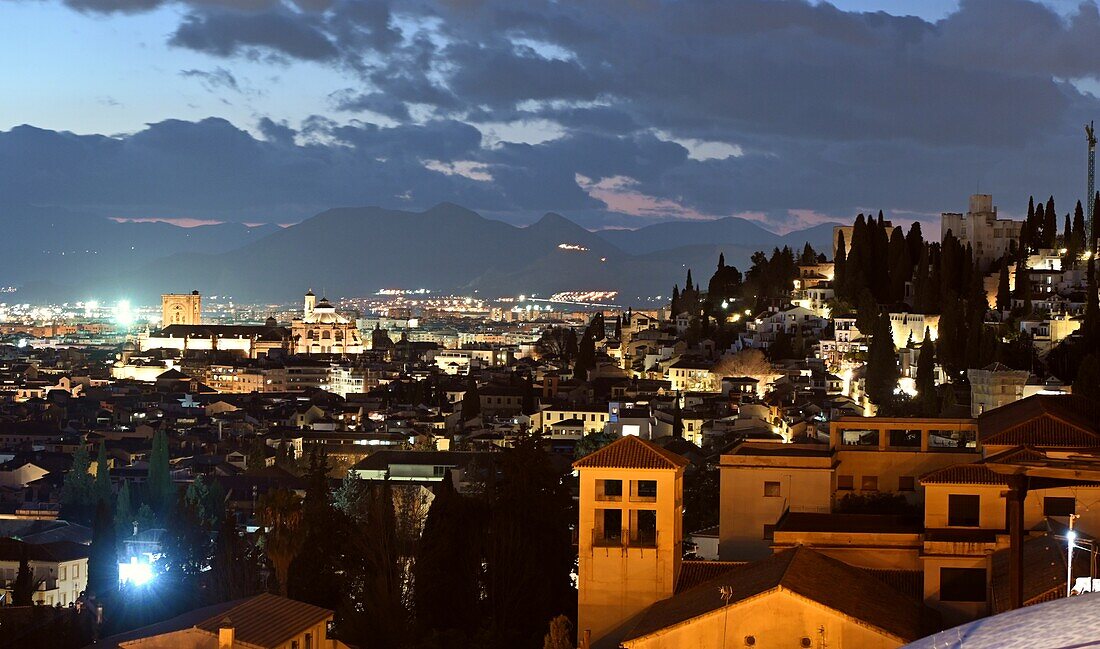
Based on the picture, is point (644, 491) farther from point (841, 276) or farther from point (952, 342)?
point (841, 276)

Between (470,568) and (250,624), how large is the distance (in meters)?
5.04

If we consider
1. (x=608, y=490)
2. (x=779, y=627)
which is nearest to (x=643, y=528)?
(x=608, y=490)

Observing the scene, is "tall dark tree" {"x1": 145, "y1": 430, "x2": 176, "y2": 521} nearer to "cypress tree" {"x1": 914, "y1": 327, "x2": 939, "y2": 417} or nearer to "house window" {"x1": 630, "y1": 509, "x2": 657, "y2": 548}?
"cypress tree" {"x1": 914, "y1": 327, "x2": 939, "y2": 417}

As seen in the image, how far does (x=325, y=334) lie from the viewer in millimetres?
123312

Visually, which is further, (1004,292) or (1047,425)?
(1004,292)

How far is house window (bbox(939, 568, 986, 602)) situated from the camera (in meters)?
15.0

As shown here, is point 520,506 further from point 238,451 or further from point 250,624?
point 238,451

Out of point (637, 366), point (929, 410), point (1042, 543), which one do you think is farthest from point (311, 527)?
point (637, 366)

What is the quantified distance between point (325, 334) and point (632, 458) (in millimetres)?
108591

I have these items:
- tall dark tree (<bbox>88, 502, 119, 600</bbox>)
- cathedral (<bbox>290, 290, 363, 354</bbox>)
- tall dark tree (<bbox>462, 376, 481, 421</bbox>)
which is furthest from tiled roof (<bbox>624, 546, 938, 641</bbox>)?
cathedral (<bbox>290, 290, 363, 354</bbox>)

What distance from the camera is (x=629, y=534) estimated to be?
16156mm

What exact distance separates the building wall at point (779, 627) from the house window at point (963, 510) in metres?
3.25

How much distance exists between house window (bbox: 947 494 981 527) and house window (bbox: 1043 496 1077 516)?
695 mm

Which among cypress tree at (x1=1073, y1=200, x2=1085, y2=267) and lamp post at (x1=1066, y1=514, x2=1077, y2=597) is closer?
lamp post at (x1=1066, y1=514, x2=1077, y2=597)
